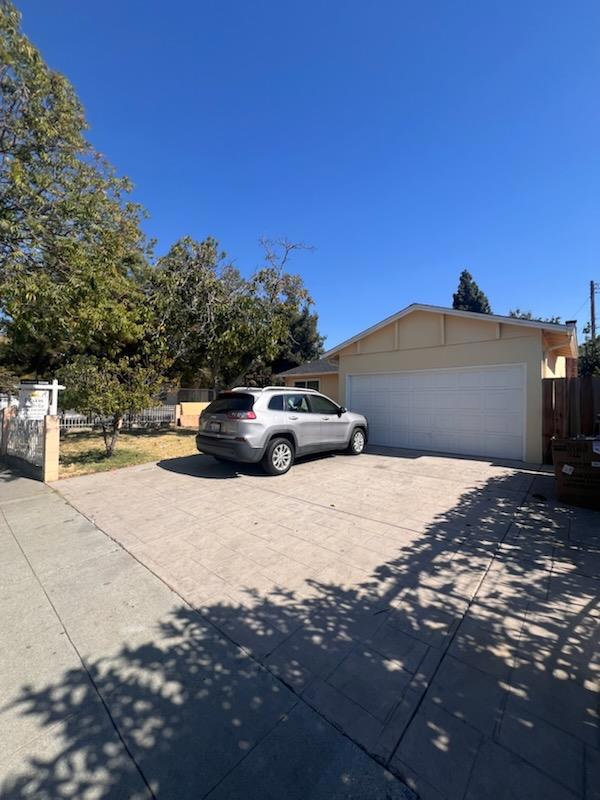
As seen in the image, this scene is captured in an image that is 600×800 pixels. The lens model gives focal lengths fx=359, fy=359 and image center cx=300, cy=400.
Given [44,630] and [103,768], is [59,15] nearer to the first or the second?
[44,630]

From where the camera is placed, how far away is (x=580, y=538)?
417cm

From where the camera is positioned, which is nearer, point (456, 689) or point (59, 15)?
point (456, 689)

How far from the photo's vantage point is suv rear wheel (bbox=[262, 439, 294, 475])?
6.90 m

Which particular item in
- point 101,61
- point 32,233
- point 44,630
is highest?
point 101,61

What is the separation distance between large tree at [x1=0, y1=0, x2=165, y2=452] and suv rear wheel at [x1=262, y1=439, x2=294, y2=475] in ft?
12.7

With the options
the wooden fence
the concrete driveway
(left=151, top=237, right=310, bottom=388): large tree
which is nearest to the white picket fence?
(left=151, top=237, right=310, bottom=388): large tree

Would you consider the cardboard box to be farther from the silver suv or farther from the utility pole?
the utility pole

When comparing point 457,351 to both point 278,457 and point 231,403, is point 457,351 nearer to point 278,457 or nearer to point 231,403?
point 278,457

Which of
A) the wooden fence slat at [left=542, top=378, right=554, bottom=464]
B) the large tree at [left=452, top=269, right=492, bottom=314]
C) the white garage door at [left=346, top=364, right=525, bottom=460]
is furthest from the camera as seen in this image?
the large tree at [left=452, top=269, right=492, bottom=314]

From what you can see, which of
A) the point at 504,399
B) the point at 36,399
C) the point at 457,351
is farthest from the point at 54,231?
the point at 504,399

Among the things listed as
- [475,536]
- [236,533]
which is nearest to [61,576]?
[236,533]

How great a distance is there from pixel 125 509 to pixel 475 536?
15.6 ft

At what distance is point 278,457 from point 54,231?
24.9ft

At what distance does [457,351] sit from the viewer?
367 inches
